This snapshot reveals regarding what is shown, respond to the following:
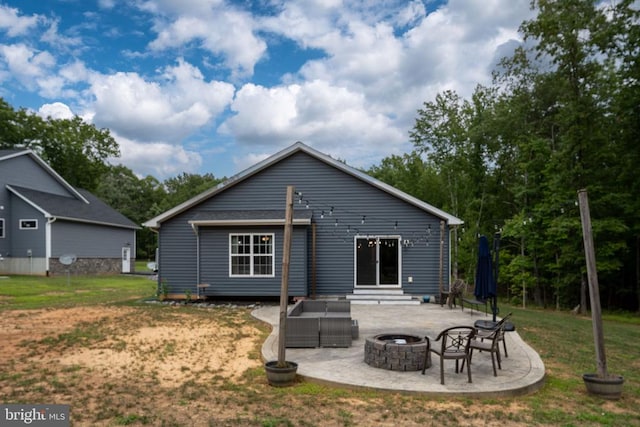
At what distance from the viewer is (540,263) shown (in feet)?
63.3

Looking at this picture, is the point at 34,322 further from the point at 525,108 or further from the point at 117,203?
the point at 117,203

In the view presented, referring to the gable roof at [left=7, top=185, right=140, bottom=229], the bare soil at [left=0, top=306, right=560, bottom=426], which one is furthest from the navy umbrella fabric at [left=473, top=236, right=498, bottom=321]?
the gable roof at [left=7, top=185, right=140, bottom=229]

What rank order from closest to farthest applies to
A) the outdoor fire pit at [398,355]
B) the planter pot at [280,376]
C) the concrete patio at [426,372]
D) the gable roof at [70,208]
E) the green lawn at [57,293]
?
the concrete patio at [426,372] < the planter pot at [280,376] < the outdoor fire pit at [398,355] < the green lawn at [57,293] < the gable roof at [70,208]

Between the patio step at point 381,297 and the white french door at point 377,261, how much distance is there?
300 mm

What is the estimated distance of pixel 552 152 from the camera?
59.4ft

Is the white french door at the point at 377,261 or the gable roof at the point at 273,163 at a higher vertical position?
the gable roof at the point at 273,163

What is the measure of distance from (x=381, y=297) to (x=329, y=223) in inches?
119

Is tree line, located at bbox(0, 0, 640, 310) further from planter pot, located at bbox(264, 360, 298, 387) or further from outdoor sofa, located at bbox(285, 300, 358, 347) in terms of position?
planter pot, located at bbox(264, 360, 298, 387)

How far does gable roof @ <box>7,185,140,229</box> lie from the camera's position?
23.4 meters

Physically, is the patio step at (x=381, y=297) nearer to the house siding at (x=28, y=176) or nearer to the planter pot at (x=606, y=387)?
the planter pot at (x=606, y=387)

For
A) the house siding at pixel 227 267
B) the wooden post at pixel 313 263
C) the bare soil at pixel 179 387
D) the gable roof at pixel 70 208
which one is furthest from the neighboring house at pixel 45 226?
the bare soil at pixel 179 387

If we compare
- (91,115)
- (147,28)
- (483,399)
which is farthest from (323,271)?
(91,115)

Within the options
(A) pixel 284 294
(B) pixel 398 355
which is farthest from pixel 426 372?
(A) pixel 284 294

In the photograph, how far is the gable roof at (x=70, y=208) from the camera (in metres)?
23.4
